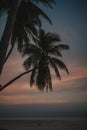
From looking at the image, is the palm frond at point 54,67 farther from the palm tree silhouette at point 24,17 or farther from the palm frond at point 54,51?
Answer: the palm tree silhouette at point 24,17

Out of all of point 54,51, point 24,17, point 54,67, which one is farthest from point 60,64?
point 24,17

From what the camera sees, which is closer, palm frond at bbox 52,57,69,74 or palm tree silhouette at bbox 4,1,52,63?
palm tree silhouette at bbox 4,1,52,63

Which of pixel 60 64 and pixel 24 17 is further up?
pixel 24 17

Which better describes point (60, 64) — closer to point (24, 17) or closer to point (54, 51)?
point (54, 51)

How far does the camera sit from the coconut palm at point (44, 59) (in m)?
16.2

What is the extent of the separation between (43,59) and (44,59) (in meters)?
0.04

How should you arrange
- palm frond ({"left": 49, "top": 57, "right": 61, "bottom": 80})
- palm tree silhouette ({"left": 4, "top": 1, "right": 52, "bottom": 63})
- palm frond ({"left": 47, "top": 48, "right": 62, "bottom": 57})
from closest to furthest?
palm tree silhouette ({"left": 4, "top": 1, "right": 52, "bottom": 63}) < palm frond ({"left": 49, "top": 57, "right": 61, "bottom": 80}) < palm frond ({"left": 47, "top": 48, "right": 62, "bottom": 57})

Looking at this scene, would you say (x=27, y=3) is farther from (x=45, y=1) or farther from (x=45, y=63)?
(x=45, y=63)

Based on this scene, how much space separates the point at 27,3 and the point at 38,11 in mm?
484

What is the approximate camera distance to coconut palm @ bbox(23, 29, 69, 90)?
53.2 feet

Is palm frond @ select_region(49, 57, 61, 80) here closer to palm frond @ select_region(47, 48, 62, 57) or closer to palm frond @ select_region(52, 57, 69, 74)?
palm frond @ select_region(52, 57, 69, 74)

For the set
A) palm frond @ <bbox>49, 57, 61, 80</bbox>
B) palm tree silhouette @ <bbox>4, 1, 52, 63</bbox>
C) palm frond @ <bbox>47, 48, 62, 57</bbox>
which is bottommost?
palm frond @ <bbox>49, 57, 61, 80</bbox>

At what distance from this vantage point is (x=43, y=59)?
55.3ft

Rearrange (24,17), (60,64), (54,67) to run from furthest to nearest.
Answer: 1. (60,64)
2. (54,67)
3. (24,17)
